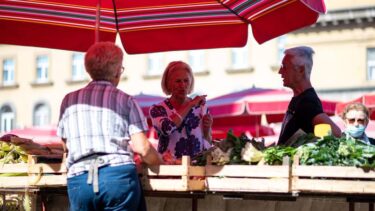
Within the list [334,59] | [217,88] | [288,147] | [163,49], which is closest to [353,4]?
[334,59]

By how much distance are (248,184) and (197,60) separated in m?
35.5

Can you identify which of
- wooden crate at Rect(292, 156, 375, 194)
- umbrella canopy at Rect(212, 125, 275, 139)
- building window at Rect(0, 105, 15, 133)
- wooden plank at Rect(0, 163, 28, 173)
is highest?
wooden crate at Rect(292, 156, 375, 194)

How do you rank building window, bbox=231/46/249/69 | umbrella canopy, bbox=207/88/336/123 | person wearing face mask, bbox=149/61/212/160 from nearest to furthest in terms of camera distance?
person wearing face mask, bbox=149/61/212/160, umbrella canopy, bbox=207/88/336/123, building window, bbox=231/46/249/69

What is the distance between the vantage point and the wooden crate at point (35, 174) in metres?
6.22

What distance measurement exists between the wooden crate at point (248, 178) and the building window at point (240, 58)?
1325 inches

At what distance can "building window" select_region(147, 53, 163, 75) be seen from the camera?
41.9 meters

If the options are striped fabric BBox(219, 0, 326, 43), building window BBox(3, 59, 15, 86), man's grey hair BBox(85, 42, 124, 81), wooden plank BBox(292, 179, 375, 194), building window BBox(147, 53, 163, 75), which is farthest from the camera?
building window BBox(3, 59, 15, 86)

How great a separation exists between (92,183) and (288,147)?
1.23 m

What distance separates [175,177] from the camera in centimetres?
577

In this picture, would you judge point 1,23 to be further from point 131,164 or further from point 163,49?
point 131,164

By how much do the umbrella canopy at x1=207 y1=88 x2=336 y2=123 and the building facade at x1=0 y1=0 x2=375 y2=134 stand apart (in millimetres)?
18517

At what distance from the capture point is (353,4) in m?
37.0

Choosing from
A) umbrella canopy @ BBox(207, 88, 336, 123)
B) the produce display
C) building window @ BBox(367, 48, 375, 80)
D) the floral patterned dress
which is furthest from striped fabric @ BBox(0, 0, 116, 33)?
building window @ BBox(367, 48, 375, 80)

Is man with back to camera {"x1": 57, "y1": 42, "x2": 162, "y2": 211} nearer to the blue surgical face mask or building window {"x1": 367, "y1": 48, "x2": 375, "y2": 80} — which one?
the blue surgical face mask
